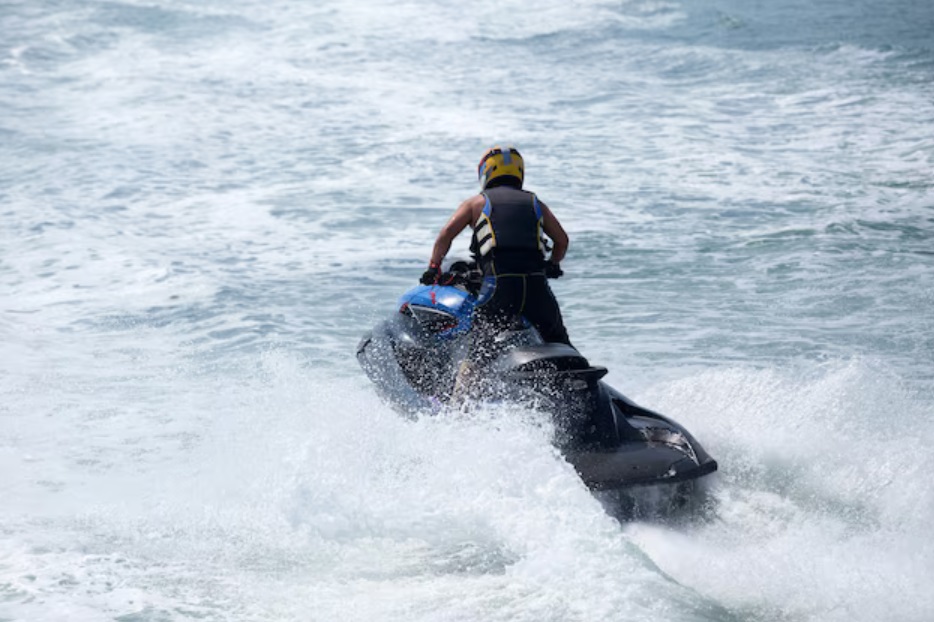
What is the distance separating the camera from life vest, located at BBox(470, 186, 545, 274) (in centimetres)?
671

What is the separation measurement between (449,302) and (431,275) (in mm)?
267

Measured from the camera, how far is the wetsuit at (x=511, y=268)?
264 inches

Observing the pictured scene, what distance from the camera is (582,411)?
244 inches

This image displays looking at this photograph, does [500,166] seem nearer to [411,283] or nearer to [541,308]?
[541,308]

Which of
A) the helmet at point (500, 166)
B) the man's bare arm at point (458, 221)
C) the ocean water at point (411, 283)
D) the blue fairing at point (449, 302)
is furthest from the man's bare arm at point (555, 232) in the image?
the ocean water at point (411, 283)

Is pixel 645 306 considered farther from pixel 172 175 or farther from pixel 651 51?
pixel 651 51

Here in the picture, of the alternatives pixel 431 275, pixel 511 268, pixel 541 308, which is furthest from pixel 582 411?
pixel 431 275

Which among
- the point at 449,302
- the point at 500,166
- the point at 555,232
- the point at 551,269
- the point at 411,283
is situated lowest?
the point at 411,283

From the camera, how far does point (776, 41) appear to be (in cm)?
2636

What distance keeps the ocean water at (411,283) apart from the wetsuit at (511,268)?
2.25ft

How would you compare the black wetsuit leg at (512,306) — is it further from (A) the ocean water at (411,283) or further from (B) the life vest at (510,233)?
(A) the ocean water at (411,283)

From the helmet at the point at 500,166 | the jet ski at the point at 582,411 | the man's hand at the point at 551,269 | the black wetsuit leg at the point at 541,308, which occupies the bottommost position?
the jet ski at the point at 582,411

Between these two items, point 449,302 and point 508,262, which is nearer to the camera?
point 508,262

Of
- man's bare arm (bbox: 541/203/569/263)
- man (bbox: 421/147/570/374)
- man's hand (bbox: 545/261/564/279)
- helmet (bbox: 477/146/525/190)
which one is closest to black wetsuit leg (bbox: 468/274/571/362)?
man (bbox: 421/147/570/374)
